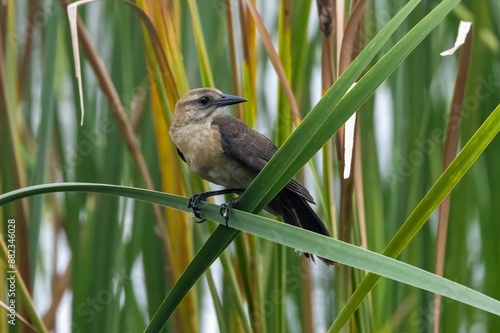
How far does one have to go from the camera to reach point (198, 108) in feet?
7.42

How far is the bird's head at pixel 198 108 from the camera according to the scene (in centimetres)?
220

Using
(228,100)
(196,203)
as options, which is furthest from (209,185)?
(196,203)

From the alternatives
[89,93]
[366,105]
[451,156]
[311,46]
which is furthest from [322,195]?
[89,93]

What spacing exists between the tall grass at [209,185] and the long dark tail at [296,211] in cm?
8

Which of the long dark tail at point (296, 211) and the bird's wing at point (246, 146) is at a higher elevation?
the bird's wing at point (246, 146)

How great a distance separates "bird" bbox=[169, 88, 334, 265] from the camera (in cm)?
209

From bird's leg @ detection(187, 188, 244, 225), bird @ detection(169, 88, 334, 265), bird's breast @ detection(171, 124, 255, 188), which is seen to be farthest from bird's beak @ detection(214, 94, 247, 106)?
bird's leg @ detection(187, 188, 244, 225)

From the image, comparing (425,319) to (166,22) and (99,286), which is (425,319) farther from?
(166,22)

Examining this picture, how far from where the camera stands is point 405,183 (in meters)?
2.07

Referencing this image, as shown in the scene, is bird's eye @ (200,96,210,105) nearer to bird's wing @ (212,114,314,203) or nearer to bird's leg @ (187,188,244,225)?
bird's wing @ (212,114,314,203)

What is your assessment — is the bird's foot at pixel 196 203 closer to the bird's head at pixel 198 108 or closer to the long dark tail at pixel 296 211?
the long dark tail at pixel 296 211

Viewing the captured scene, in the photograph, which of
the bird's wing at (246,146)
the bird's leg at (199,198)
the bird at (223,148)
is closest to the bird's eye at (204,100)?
the bird at (223,148)

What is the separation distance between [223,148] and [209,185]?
23 centimetres

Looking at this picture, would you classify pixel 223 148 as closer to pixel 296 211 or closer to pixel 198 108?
pixel 198 108
